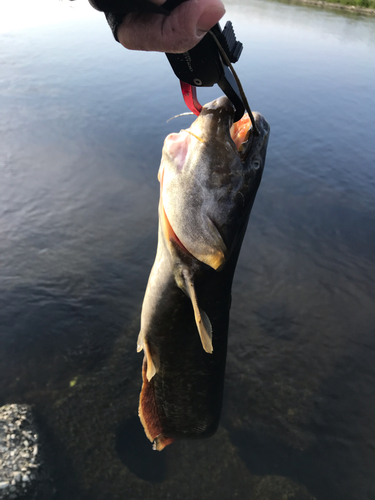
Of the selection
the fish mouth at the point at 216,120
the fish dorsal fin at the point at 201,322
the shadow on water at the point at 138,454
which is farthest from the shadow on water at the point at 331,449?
the fish mouth at the point at 216,120

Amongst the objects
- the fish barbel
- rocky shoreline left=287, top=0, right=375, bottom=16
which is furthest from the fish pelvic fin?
rocky shoreline left=287, top=0, right=375, bottom=16

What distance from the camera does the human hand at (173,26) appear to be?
4.79 feet

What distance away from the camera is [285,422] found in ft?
16.8

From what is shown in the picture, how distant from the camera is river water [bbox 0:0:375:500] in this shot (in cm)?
466

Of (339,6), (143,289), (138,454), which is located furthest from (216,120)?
(339,6)

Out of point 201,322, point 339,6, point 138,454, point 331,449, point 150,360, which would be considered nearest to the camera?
point 201,322

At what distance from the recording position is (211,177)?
7.43 ft

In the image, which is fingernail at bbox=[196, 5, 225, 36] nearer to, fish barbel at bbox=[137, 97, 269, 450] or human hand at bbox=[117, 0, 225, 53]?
human hand at bbox=[117, 0, 225, 53]

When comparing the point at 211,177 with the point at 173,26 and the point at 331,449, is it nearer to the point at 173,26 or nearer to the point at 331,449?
the point at 173,26

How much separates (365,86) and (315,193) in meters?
9.16

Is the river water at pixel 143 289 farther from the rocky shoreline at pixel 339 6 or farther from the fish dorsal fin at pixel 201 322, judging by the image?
the rocky shoreline at pixel 339 6

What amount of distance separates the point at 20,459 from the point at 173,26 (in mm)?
4691

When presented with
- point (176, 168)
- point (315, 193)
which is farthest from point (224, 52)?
point (315, 193)

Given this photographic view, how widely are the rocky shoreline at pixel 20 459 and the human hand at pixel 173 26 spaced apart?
447 cm
